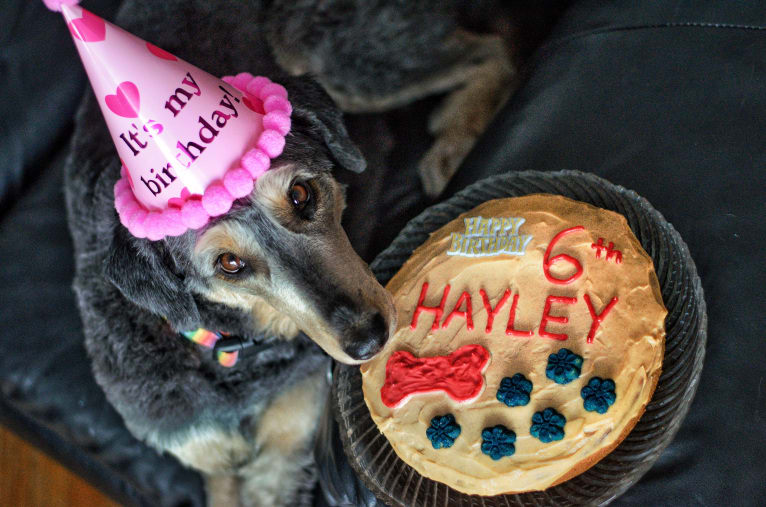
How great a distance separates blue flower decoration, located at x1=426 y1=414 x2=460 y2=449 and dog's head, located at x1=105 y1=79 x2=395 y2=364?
8.5 inches

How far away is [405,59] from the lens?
2422 millimetres

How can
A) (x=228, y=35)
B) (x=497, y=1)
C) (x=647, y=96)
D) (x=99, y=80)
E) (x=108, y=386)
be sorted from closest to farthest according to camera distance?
(x=99, y=80), (x=647, y=96), (x=108, y=386), (x=228, y=35), (x=497, y=1)

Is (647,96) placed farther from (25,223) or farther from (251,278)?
(25,223)

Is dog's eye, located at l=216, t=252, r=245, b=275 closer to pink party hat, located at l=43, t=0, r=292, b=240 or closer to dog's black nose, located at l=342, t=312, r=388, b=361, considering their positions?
pink party hat, located at l=43, t=0, r=292, b=240

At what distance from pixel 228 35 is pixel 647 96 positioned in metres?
1.47

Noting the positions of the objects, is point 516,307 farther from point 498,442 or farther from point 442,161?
point 442,161

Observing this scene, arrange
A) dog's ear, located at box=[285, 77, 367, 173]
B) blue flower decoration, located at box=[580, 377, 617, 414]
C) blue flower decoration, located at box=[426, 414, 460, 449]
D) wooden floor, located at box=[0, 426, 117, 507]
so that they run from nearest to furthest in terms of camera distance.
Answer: blue flower decoration, located at box=[580, 377, 617, 414] < blue flower decoration, located at box=[426, 414, 460, 449] < dog's ear, located at box=[285, 77, 367, 173] < wooden floor, located at box=[0, 426, 117, 507]

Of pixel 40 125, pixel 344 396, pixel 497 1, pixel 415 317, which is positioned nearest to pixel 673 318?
pixel 415 317

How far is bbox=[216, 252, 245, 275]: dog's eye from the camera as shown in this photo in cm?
160

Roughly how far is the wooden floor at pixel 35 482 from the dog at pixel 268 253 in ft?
2.72

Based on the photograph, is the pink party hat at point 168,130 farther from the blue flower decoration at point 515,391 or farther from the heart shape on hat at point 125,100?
the blue flower decoration at point 515,391

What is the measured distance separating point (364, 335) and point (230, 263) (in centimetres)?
42

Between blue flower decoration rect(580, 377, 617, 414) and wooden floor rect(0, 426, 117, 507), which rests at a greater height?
blue flower decoration rect(580, 377, 617, 414)

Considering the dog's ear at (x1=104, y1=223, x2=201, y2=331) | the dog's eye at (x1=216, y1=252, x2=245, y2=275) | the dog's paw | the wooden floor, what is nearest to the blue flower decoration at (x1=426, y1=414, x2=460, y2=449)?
the dog's eye at (x1=216, y1=252, x2=245, y2=275)
